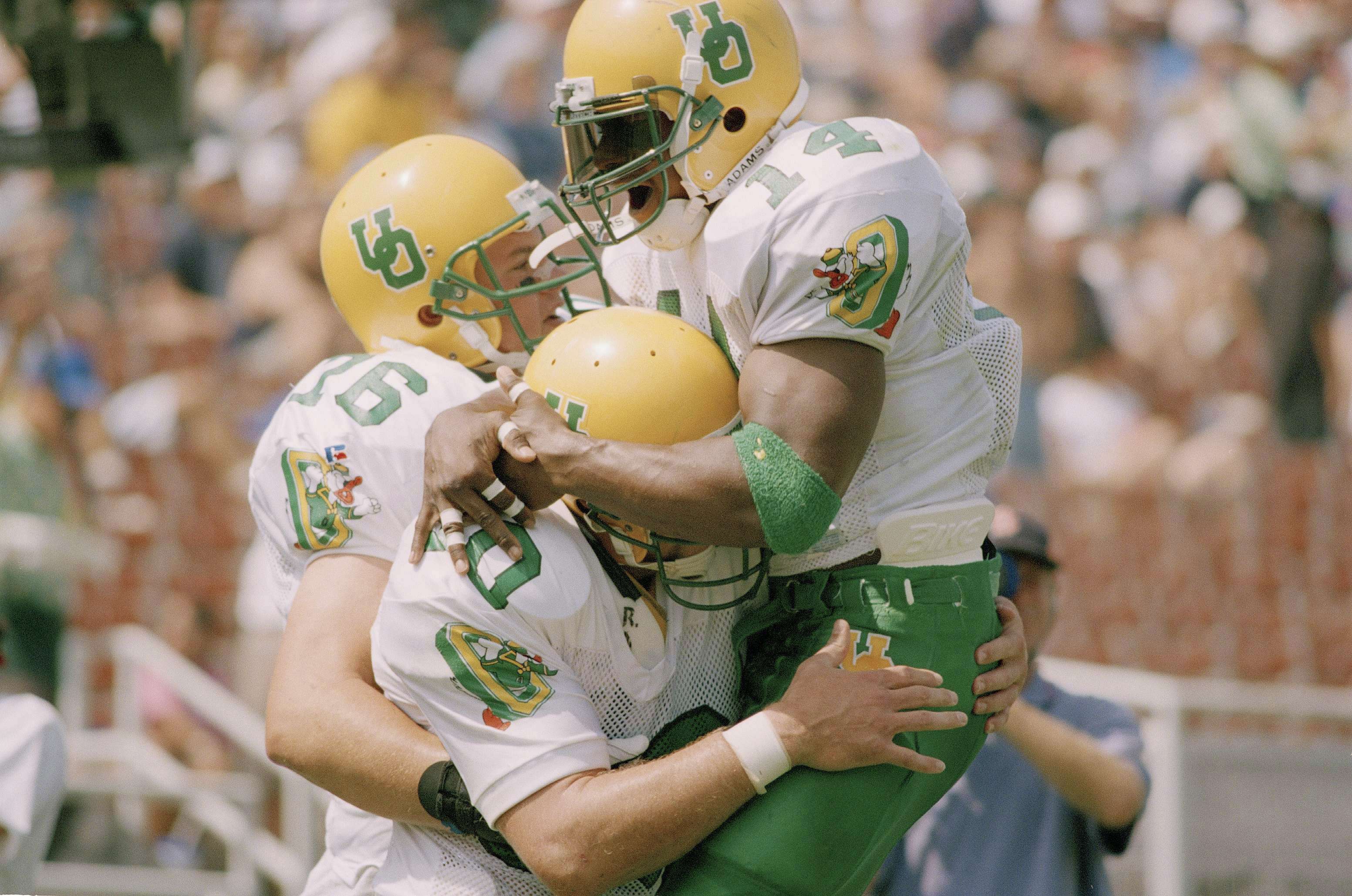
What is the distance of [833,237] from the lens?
2562 millimetres

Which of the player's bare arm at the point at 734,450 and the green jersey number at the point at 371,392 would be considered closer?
the player's bare arm at the point at 734,450

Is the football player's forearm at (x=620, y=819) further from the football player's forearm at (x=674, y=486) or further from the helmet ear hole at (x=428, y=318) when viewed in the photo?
the helmet ear hole at (x=428, y=318)

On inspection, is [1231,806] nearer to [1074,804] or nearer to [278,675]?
[1074,804]

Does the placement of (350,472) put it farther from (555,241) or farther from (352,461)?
(555,241)

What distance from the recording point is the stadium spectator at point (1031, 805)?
3.90m

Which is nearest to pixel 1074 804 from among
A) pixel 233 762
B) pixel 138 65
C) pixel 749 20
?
pixel 749 20

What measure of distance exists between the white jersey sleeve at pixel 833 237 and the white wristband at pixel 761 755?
665 mm

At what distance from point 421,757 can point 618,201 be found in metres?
1.09

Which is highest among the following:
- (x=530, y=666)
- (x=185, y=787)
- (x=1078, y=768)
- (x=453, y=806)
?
(x=530, y=666)

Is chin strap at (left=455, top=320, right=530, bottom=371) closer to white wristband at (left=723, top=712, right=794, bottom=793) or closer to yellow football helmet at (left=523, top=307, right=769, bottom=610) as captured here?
yellow football helmet at (left=523, top=307, right=769, bottom=610)

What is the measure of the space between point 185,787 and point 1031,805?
364 cm

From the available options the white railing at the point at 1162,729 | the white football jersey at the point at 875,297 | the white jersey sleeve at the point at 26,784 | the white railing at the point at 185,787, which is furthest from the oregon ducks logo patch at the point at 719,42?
the white railing at the point at 185,787

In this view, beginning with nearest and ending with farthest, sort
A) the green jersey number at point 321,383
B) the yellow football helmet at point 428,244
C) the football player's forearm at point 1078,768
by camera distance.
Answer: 1. the green jersey number at point 321,383
2. the yellow football helmet at point 428,244
3. the football player's forearm at point 1078,768

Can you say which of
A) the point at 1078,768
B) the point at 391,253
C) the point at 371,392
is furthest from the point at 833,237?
the point at 1078,768
